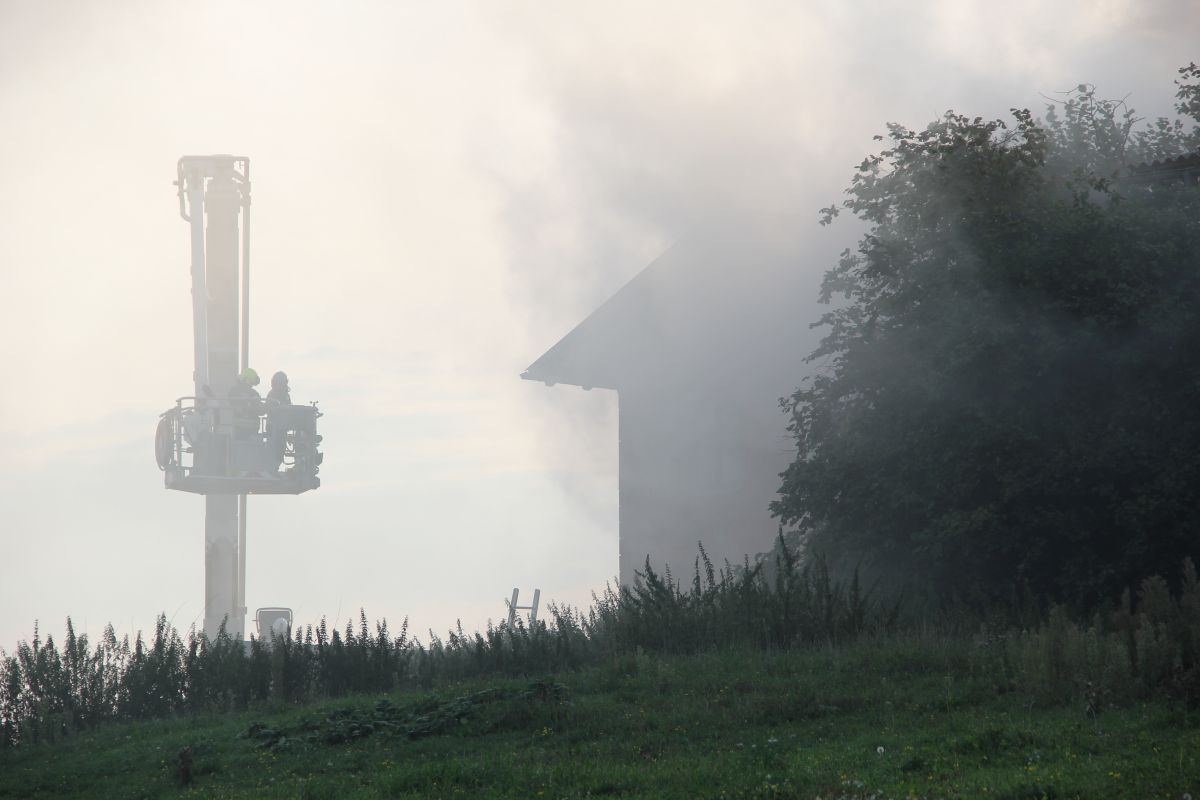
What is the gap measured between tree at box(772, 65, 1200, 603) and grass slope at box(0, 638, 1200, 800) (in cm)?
376

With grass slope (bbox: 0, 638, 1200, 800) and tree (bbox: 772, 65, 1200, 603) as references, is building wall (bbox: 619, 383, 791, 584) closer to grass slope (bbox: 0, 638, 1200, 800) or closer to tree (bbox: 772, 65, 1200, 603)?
tree (bbox: 772, 65, 1200, 603)

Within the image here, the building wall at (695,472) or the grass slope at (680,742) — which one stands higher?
the building wall at (695,472)

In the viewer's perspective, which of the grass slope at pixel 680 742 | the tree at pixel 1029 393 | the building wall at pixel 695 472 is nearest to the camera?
the grass slope at pixel 680 742

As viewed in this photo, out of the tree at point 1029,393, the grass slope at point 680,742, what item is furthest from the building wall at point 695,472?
the grass slope at point 680,742

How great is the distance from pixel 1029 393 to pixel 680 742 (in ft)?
26.5

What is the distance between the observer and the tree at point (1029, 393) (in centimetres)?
1596

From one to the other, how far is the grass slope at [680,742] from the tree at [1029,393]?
3762 mm

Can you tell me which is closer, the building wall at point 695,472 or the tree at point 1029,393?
the tree at point 1029,393

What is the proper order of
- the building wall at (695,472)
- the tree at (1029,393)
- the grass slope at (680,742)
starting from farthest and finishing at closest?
the building wall at (695,472), the tree at (1029,393), the grass slope at (680,742)

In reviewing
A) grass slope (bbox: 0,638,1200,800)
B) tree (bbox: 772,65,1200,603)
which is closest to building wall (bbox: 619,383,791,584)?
Result: tree (bbox: 772,65,1200,603)

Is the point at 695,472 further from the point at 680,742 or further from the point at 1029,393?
the point at 680,742

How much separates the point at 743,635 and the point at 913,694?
3.45 m

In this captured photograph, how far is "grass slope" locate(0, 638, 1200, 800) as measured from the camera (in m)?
8.38

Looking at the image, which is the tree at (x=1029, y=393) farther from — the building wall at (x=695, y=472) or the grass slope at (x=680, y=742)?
the building wall at (x=695, y=472)
